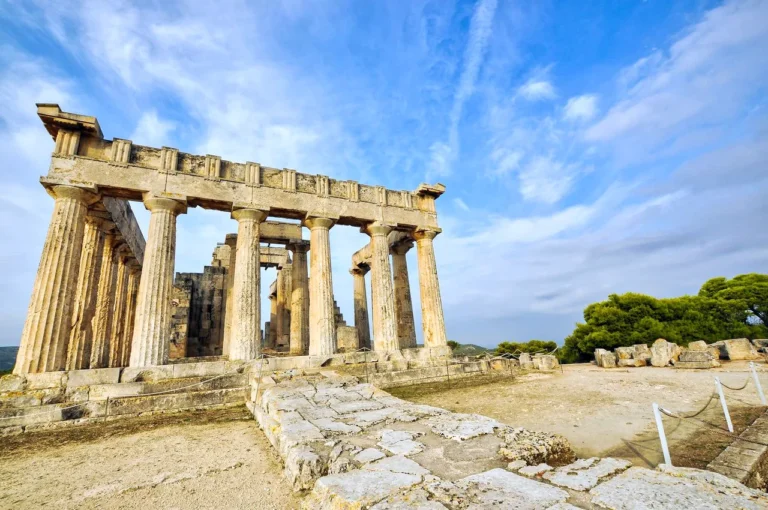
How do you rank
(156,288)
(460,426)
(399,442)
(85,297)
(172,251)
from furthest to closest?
1. (85,297)
2. (172,251)
3. (156,288)
4. (460,426)
5. (399,442)

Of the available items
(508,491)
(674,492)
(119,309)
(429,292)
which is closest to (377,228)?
(429,292)

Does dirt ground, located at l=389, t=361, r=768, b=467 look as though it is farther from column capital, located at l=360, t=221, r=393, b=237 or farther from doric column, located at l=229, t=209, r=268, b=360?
column capital, located at l=360, t=221, r=393, b=237

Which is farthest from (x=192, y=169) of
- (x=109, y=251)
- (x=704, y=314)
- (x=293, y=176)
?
(x=704, y=314)

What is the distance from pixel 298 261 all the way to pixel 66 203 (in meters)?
9.23

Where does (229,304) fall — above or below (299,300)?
below

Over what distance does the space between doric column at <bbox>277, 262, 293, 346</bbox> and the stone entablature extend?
23.6ft

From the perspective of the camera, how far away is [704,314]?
72.4 feet

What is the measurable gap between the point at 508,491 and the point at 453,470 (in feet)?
2.08

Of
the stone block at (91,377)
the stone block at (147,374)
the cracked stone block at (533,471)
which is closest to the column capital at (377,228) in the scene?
the stone block at (147,374)

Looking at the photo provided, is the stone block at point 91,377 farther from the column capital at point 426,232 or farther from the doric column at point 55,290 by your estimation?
the column capital at point 426,232

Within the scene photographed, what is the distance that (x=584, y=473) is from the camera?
8.62 feet

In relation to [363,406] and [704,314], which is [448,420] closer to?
[363,406]

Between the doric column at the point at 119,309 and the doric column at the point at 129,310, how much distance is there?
132 mm

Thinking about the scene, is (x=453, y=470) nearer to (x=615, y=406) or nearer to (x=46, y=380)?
(x=615, y=406)
